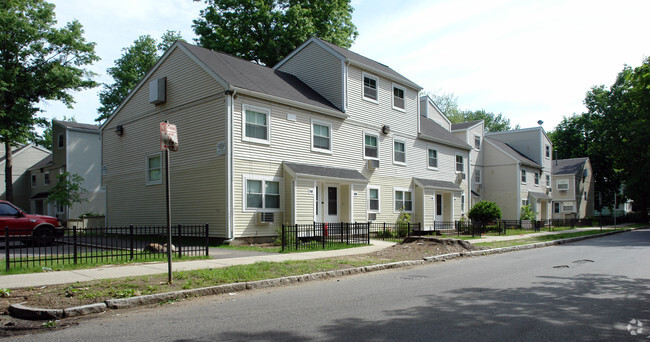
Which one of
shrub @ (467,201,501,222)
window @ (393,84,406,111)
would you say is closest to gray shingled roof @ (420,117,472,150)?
window @ (393,84,406,111)

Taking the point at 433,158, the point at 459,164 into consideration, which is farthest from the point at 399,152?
the point at 459,164

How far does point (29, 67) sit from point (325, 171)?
2667cm

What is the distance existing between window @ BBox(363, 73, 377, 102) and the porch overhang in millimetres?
5715

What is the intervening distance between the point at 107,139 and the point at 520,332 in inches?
954

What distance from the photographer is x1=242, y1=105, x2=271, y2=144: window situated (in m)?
18.8

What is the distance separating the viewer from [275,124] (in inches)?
777

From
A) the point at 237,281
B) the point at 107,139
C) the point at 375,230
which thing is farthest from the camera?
the point at 107,139

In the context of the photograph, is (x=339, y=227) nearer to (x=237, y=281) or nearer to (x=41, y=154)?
(x=237, y=281)

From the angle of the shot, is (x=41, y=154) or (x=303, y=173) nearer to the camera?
(x=303, y=173)

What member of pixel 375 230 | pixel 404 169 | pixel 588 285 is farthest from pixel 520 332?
pixel 404 169

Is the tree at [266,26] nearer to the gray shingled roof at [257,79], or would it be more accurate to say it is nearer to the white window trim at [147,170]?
the gray shingled roof at [257,79]

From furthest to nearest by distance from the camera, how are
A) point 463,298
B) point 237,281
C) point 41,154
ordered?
point 41,154, point 237,281, point 463,298

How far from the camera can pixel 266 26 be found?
37.5 meters

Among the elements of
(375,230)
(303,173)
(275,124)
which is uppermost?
A: (275,124)
